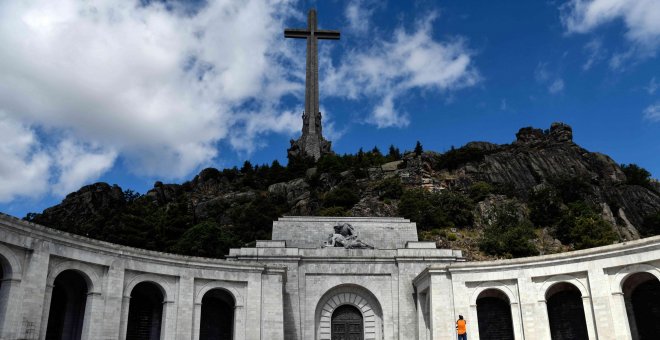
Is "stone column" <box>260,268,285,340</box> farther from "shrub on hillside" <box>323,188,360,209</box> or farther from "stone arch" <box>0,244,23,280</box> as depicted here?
"shrub on hillside" <box>323,188,360,209</box>

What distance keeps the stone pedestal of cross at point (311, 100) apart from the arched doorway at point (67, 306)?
75.0 m

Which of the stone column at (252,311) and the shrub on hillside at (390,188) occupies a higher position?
the shrub on hillside at (390,188)

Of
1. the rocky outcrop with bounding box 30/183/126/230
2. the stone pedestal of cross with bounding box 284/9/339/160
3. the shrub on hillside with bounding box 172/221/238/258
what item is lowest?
the shrub on hillside with bounding box 172/221/238/258

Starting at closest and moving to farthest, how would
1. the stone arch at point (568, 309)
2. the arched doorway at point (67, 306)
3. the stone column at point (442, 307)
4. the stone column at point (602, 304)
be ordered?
the stone column at point (602, 304) < the arched doorway at point (67, 306) < the stone arch at point (568, 309) < the stone column at point (442, 307)

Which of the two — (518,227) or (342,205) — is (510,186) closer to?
(518,227)

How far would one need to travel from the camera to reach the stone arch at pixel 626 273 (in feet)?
85.8

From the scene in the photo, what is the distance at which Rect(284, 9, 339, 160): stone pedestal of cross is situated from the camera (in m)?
98.4

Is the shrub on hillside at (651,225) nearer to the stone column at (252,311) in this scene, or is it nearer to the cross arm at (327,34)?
the cross arm at (327,34)

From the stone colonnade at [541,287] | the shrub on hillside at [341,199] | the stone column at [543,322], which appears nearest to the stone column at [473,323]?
the stone colonnade at [541,287]

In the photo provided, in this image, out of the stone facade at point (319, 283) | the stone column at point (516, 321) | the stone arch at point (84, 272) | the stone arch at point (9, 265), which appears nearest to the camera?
the stone arch at point (9, 265)

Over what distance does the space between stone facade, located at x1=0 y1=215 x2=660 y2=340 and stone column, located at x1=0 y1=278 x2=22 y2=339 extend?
0.04 m

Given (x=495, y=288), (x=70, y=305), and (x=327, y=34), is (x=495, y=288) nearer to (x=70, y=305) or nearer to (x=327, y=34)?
(x=70, y=305)

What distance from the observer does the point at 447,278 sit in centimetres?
3169

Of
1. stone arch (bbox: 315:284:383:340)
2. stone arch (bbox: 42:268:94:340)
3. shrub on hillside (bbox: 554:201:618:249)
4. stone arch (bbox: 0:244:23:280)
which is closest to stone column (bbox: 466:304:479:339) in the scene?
stone arch (bbox: 315:284:383:340)
